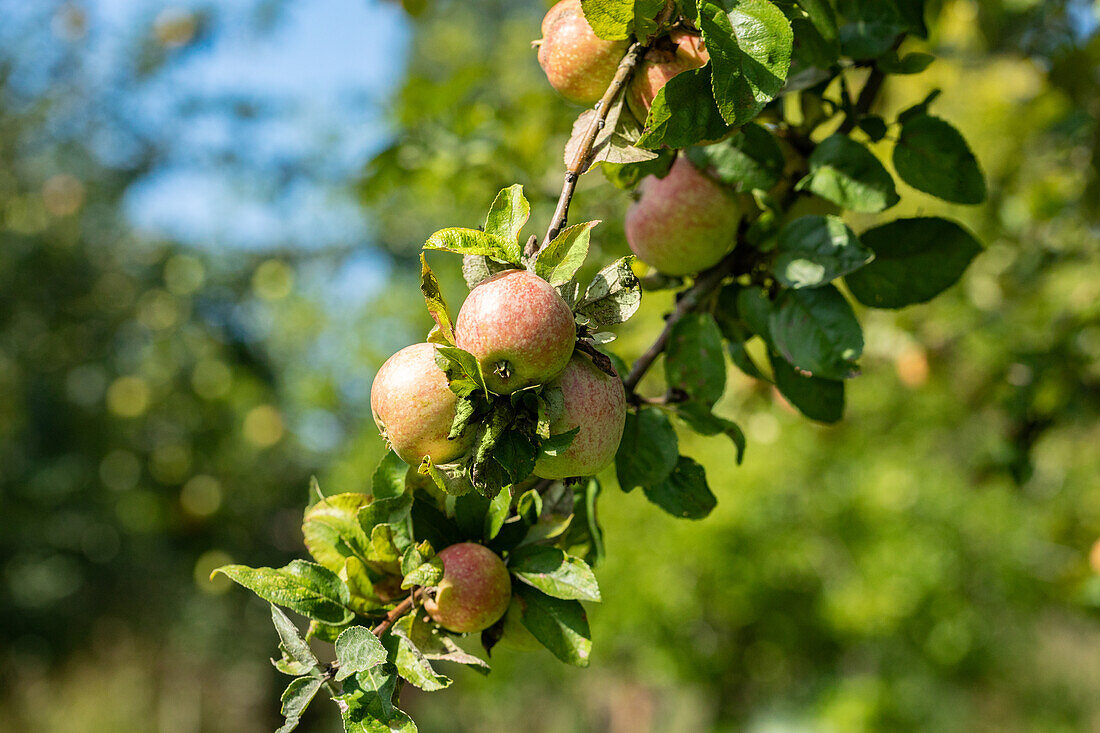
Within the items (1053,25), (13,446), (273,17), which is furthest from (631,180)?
(13,446)

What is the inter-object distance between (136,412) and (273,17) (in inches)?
68.7

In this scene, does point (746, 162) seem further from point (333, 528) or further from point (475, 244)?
point (333, 528)

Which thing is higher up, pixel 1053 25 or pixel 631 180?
pixel 631 180

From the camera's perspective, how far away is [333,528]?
0.56 m

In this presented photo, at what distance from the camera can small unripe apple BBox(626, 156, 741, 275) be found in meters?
0.66

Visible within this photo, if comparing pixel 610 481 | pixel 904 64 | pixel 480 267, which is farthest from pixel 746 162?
pixel 610 481

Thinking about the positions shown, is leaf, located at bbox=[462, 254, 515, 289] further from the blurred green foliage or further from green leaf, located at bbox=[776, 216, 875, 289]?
the blurred green foliage

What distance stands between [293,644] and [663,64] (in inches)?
16.1

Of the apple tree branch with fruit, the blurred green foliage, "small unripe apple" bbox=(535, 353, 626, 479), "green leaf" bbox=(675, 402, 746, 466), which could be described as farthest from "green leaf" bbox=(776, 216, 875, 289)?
the blurred green foliage

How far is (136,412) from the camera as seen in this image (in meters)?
3.52

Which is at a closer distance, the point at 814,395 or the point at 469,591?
the point at 469,591

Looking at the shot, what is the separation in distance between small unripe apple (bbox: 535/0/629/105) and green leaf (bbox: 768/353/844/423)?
274mm

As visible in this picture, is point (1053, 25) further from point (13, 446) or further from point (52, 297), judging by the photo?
point (13, 446)

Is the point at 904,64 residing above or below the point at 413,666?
above
